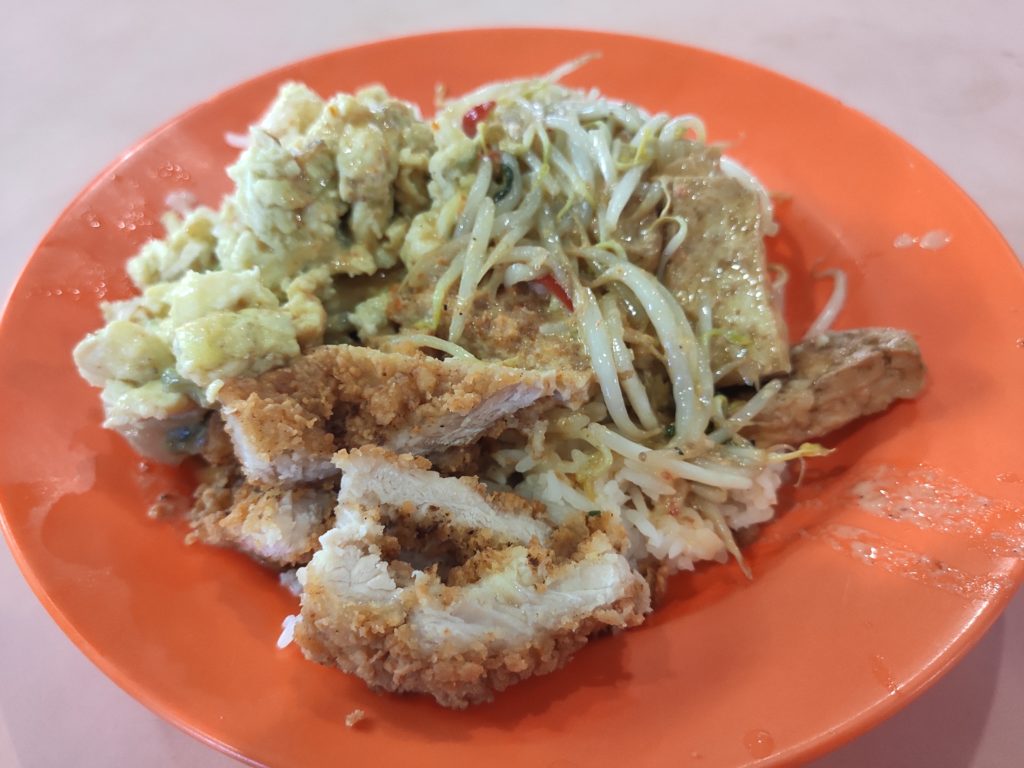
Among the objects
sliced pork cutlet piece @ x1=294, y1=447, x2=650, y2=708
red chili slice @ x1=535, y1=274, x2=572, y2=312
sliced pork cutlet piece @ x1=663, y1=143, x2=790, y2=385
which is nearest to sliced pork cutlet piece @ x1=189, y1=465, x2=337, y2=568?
sliced pork cutlet piece @ x1=294, y1=447, x2=650, y2=708

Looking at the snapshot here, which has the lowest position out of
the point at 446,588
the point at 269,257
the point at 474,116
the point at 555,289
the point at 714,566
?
the point at 714,566

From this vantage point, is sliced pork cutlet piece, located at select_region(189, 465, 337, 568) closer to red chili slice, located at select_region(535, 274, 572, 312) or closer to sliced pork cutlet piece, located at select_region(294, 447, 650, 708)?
sliced pork cutlet piece, located at select_region(294, 447, 650, 708)

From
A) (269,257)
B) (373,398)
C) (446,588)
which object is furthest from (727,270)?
(269,257)

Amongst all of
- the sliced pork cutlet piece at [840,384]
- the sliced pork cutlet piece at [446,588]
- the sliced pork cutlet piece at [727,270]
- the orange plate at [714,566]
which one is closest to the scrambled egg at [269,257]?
the orange plate at [714,566]

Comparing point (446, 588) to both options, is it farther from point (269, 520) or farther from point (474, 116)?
point (474, 116)

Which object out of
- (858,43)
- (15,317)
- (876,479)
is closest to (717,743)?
(876,479)

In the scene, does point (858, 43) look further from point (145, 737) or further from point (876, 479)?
point (145, 737)

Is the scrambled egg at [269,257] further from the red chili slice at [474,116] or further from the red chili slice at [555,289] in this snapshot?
the red chili slice at [555,289]
